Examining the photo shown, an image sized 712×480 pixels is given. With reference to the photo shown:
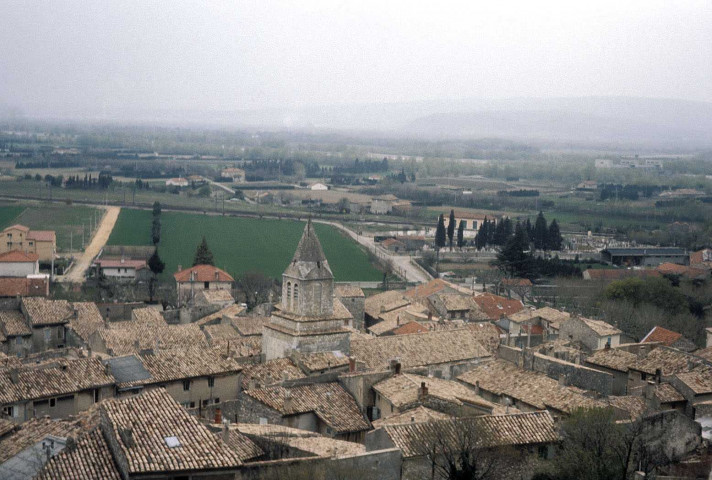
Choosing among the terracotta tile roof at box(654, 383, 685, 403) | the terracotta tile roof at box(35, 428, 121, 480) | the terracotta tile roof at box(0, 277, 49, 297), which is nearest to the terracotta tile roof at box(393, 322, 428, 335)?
the terracotta tile roof at box(654, 383, 685, 403)

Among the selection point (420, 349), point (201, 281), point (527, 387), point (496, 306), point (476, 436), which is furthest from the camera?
point (201, 281)

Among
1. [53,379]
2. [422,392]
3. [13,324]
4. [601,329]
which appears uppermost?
[422,392]

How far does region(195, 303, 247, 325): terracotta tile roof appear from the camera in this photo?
3550 centimetres

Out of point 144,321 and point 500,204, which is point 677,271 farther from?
point 500,204

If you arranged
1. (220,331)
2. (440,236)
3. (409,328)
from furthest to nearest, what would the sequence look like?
(440,236)
(409,328)
(220,331)

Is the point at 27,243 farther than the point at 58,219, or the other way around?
the point at 58,219

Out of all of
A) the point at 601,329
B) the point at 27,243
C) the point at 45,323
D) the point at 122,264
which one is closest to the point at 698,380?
the point at 601,329

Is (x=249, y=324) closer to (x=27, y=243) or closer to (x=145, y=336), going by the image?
(x=145, y=336)

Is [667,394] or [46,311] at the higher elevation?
[667,394]

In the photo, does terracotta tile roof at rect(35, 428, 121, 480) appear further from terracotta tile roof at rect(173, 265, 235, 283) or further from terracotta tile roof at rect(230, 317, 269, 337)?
terracotta tile roof at rect(173, 265, 235, 283)

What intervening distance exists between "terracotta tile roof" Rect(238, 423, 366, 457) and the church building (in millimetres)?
8035

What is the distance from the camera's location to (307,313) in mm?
24844

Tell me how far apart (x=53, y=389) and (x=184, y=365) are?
323cm

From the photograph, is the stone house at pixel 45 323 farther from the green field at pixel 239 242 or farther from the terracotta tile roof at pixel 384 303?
the green field at pixel 239 242
